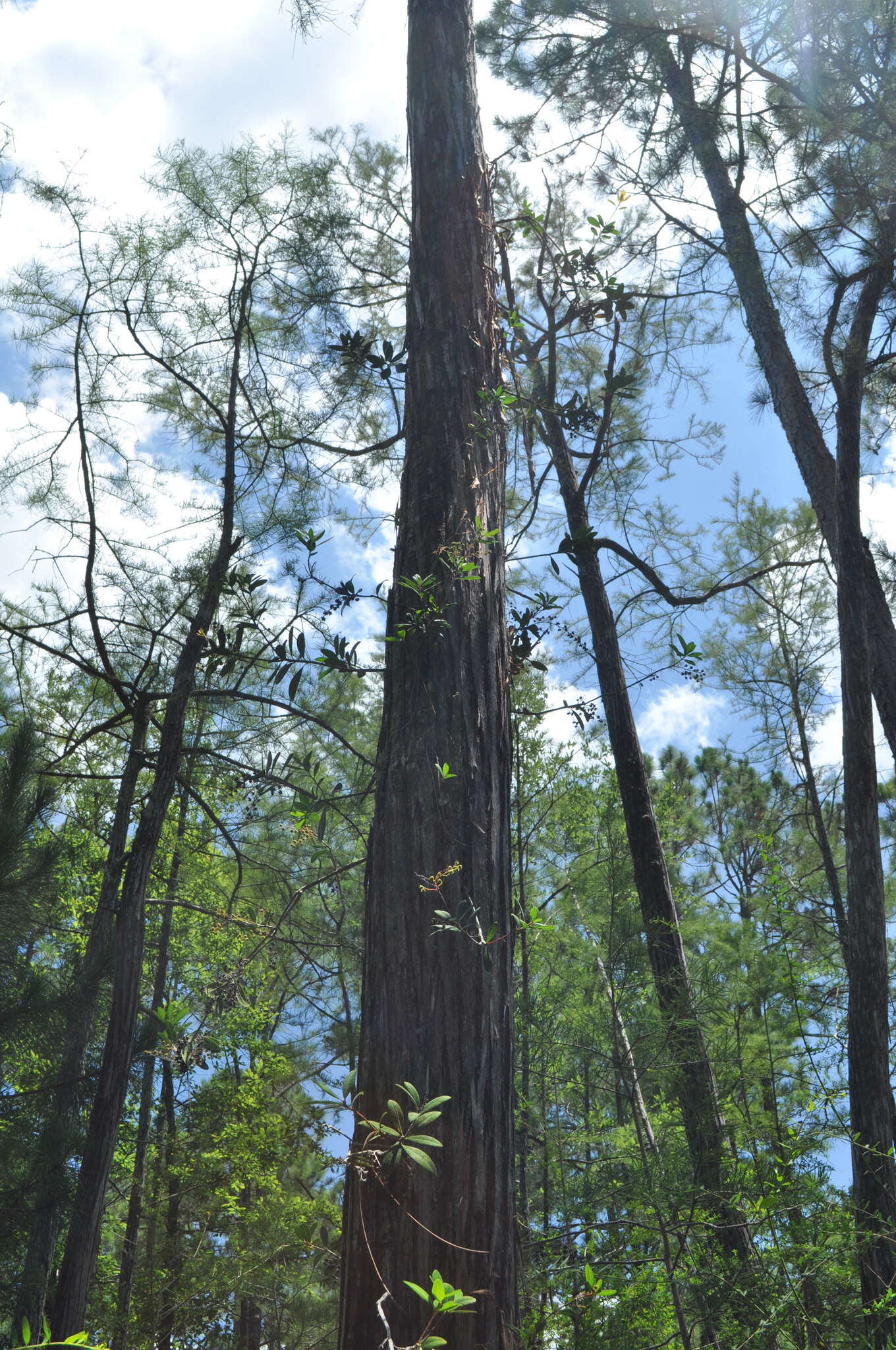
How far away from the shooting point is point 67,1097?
4.86 meters

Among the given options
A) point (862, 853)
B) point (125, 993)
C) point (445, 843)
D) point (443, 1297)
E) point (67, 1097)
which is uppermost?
point (862, 853)

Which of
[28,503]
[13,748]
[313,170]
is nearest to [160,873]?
[28,503]

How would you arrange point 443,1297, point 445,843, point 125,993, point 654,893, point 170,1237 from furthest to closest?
point 170,1237
point 654,893
point 125,993
point 445,843
point 443,1297

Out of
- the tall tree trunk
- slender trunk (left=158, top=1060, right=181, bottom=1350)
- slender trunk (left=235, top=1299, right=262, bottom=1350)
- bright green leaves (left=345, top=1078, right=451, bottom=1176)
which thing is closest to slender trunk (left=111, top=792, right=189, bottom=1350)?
slender trunk (left=158, top=1060, right=181, bottom=1350)

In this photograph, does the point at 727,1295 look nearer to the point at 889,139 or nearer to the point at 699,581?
the point at 889,139

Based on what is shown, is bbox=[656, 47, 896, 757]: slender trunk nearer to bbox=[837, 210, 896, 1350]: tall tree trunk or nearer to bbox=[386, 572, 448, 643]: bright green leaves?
bbox=[837, 210, 896, 1350]: tall tree trunk

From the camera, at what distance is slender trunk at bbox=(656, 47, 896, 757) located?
5.45 metres

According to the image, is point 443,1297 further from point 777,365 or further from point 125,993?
point 777,365

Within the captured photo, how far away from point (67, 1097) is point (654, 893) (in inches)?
129

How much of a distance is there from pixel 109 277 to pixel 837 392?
164 inches

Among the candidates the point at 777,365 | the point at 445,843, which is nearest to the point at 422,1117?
→ the point at 445,843

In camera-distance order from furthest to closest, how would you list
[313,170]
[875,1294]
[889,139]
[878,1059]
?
[313,170] → [889,139] → [878,1059] → [875,1294]

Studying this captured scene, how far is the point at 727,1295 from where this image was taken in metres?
2.62

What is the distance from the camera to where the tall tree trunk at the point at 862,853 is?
11.4ft
